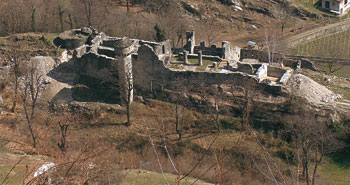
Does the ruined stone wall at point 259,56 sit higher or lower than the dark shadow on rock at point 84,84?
higher

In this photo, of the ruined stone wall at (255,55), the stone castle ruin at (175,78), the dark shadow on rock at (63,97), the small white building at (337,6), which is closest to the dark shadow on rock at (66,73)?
the stone castle ruin at (175,78)

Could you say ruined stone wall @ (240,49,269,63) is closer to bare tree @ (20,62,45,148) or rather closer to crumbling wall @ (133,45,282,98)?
crumbling wall @ (133,45,282,98)

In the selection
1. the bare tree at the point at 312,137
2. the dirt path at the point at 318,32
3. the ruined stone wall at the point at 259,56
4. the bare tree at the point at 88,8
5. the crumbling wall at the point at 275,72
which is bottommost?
the bare tree at the point at 312,137

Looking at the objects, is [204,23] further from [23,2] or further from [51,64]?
[51,64]

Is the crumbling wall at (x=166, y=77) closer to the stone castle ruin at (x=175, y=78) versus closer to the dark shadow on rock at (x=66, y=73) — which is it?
the stone castle ruin at (x=175, y=78)

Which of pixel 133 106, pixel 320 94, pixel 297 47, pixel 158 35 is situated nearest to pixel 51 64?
pixel 133 106

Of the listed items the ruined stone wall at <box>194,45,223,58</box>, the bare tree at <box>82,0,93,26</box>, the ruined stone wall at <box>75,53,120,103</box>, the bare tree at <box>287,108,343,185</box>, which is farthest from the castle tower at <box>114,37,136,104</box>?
the bare tree at <box>82,0,93,26</box>

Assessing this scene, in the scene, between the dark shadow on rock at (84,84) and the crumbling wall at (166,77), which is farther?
the dark shadow on rock at (84,84)
